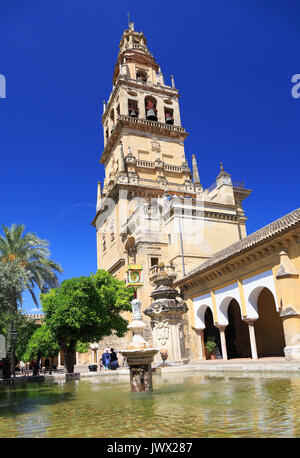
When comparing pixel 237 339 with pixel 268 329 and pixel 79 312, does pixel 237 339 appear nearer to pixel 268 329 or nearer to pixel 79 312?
pixel 268 329

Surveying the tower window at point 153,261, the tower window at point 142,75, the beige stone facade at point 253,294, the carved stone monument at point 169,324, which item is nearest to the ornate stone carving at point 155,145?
the tower window at point 142,75

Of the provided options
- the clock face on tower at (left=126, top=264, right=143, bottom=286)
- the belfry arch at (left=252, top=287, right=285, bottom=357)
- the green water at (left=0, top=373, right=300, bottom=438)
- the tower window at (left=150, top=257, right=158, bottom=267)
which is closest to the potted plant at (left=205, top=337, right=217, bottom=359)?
the belfry arch at (left=252, top=287, right=285, bottom=357)

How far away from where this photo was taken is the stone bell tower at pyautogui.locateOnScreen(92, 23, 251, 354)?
27.8m

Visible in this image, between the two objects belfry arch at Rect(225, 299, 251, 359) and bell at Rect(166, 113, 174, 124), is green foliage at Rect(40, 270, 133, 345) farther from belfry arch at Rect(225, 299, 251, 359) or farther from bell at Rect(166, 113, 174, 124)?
bell at Rect(166, 113, 174, 124)

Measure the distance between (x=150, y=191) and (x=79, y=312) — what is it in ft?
66.6

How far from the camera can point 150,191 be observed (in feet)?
117

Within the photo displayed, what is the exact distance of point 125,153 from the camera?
3747 cm

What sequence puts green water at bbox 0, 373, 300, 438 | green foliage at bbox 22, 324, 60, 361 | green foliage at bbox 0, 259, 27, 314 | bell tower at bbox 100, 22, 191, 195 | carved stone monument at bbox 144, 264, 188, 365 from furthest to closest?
1. bell tower at bbox 100, 22, 191, 195
2. green foliage at bbox 22, 324, 60, 361
3. green foliage at bbox 0, 259, 27, 314
4. carved stone monument at bbox 144, 264, 188, 365
5. green water at bbox 0, 373, 300, 438

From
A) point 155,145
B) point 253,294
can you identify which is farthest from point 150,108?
point 253,294

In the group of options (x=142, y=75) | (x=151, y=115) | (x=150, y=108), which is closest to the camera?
(x=151, y=115)

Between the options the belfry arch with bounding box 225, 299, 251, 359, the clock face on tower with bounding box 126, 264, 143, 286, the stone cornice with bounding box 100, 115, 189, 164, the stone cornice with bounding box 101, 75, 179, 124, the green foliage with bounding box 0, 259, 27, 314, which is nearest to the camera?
the green foliage with bounding box 0, 259, 27, 314
